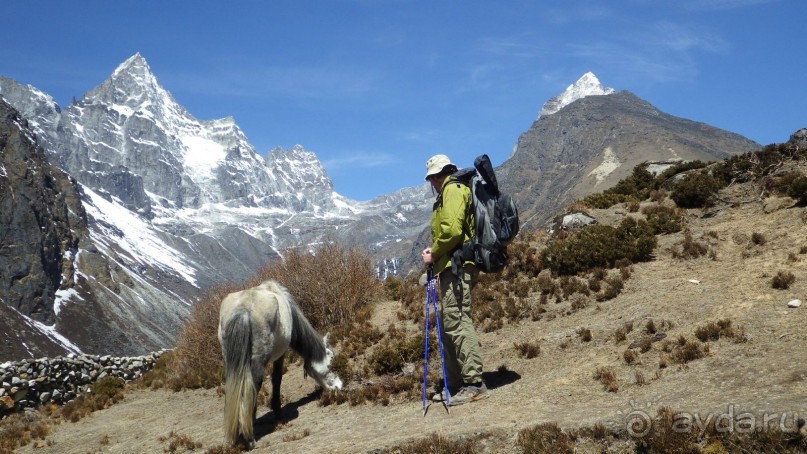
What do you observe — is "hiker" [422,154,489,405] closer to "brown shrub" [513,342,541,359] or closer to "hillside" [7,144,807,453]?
"hillside" [7,144,807,453]

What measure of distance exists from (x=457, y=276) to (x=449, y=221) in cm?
80

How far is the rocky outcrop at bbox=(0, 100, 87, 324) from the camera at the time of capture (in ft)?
537

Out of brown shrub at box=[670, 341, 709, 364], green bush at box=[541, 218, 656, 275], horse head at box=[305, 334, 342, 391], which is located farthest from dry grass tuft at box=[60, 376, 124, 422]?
brown shrub at box=[670, 341, 709, 364]

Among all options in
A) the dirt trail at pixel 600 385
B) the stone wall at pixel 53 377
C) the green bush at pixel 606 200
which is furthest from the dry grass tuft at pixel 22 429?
the green bush at pixel 606 200

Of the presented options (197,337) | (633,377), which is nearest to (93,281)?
(197,337)

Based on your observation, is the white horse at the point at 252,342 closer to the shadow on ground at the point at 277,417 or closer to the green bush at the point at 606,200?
the shadow on ground at the point at 277,417

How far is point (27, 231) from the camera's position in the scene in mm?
173000

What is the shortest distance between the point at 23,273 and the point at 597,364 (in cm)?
19641

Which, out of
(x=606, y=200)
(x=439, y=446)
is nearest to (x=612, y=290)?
(x=439, y=446)

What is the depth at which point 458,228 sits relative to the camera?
316 inches

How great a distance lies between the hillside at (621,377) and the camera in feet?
21.1

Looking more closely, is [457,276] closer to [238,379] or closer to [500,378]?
[500,378]

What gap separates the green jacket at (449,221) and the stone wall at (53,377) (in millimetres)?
14795

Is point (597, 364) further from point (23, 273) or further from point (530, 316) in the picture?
point (23, 273)
